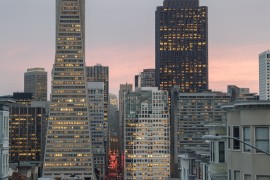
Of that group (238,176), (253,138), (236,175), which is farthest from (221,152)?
(253,138)

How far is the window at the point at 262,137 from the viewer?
24.2m

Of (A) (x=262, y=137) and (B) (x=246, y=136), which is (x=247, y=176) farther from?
(A) (x=262, y=137)

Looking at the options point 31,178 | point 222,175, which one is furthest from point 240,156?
point 31,178

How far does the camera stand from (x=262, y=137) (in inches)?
955

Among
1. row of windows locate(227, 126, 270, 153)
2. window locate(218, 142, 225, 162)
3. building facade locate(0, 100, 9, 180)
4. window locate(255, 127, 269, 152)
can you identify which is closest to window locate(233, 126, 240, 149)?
row of windows locate(227, 126, 270, 153)

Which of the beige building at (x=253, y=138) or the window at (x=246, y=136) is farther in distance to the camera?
the window at (x=246, y=136)

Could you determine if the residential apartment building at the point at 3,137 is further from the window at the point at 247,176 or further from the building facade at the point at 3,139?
the window at the point at 247,176

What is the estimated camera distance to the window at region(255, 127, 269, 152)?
24203 millimetres

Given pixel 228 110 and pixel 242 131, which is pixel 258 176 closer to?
pixel 242 131

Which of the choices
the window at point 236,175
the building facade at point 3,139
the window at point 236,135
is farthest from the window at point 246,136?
the building facade at point 3,139

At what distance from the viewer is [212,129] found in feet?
127

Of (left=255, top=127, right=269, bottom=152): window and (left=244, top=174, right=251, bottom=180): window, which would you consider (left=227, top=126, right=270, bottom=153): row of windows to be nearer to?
(left=255, top=127, right=269, bottom=152): window

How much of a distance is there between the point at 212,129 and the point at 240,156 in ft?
44.0

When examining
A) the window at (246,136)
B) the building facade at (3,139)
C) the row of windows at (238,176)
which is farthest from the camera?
the building facade at (3,139)
